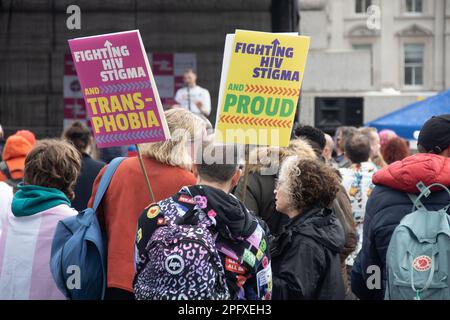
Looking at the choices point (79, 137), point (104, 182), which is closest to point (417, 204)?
point (104, 182)

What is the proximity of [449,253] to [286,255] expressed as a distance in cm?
72

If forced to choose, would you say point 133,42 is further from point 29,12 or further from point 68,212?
point 29,12

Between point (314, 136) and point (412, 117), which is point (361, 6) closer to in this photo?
point (412, 117)

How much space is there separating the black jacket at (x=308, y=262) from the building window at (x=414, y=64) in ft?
→ 136

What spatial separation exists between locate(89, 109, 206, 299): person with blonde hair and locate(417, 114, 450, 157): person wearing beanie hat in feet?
3.35

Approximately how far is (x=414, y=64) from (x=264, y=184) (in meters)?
40.7

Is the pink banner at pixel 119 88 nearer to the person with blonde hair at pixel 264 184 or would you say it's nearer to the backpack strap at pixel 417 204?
the person with blonde hair at pixel 264 184

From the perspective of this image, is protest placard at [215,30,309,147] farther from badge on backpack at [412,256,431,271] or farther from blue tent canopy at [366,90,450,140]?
blue tent canopy at [366,90,450,140]

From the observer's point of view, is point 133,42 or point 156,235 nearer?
point 156,235

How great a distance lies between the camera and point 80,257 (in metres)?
4.03

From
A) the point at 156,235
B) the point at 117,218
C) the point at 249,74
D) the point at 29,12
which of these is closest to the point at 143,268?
the point at 156,235

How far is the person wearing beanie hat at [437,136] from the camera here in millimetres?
4109

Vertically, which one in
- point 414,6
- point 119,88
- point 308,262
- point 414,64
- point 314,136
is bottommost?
point 308,262

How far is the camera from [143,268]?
10.8 ft
